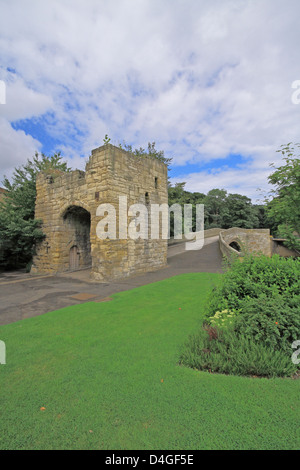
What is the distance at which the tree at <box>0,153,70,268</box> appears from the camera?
11.4 m

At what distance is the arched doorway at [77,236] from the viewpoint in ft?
38.1

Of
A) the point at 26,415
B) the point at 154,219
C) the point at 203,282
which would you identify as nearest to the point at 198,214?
the point at 154,219

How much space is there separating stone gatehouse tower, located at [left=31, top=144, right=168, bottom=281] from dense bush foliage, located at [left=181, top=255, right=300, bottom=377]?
6123 millimetres

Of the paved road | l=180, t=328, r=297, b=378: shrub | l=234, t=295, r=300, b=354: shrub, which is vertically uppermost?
l=234, t=295, r=300, b=354: shrub


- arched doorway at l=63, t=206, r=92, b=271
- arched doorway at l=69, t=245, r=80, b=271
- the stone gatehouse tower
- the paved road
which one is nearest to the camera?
the paved road

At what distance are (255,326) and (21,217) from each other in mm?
12524

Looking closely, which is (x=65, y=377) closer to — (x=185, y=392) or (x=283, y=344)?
(x=185, y=392)

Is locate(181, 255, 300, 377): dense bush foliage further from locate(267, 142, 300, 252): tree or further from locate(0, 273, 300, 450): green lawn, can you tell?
locate(267, 142, 300, 252): tree

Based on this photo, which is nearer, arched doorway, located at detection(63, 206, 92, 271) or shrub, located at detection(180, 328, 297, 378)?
shrub, located at detection(180, 328, 297, 378)

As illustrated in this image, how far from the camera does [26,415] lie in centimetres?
205

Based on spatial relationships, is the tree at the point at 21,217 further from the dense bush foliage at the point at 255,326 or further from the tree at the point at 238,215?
the tree at the point at 238,215

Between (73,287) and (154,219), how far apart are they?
213 inches

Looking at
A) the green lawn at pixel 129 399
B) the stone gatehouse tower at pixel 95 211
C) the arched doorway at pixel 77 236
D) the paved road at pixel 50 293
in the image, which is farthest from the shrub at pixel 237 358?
the arched doorway at pixel 77 236

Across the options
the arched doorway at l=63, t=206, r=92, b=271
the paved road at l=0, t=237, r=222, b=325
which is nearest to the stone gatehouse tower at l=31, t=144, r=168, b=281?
the arched doorway at l=63, t=206, r=92, b=271
